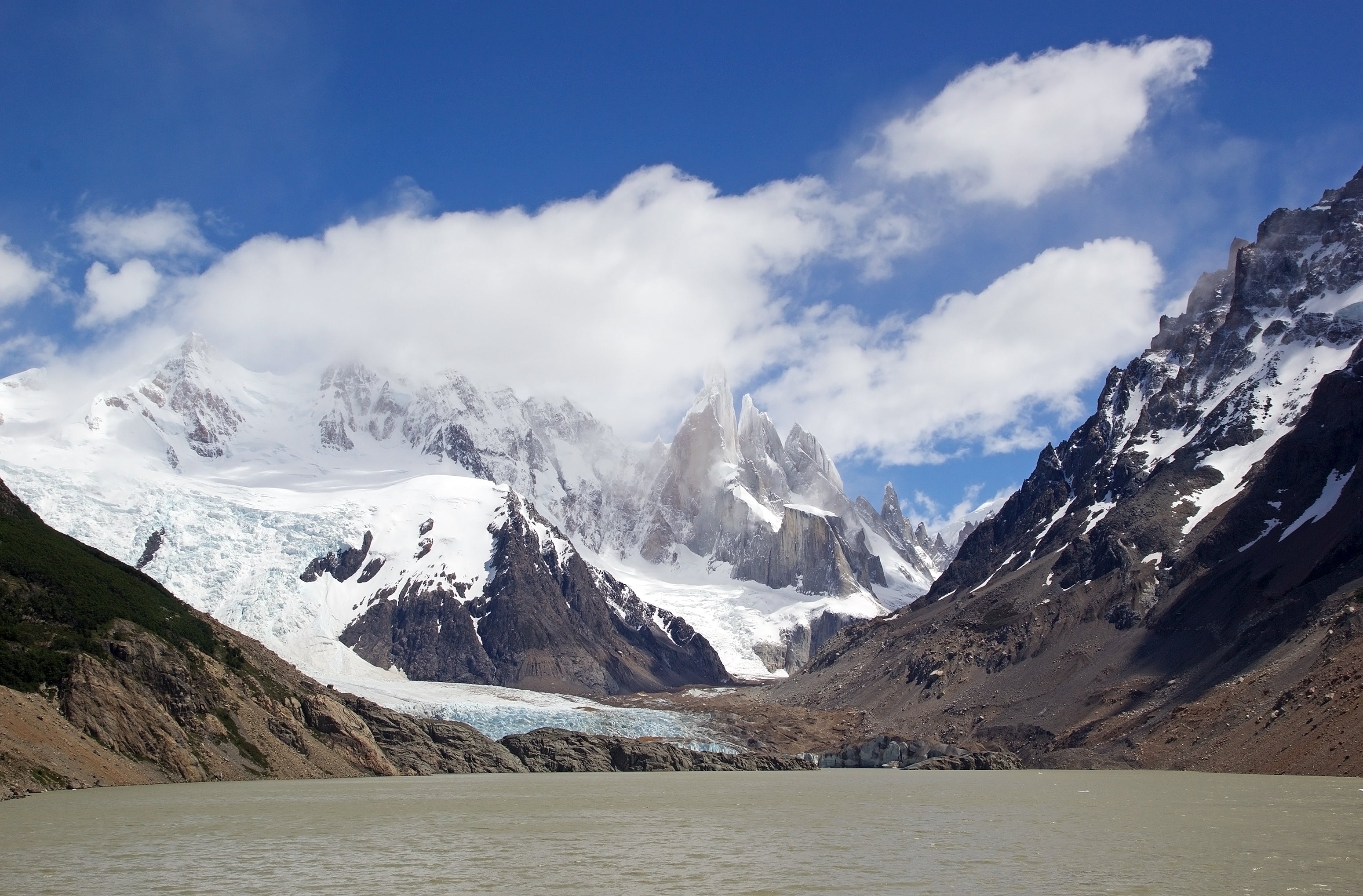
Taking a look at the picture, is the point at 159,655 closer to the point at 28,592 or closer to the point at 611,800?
the point at 28,592

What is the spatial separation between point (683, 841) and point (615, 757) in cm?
8968

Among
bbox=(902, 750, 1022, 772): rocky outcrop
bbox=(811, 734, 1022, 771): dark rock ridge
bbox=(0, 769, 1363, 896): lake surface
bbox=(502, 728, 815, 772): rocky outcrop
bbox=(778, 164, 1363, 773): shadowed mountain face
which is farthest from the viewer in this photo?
bbox=(811, 734, 1022, 771): dark rock ridge

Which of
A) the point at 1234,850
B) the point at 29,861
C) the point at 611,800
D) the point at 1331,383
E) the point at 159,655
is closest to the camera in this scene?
the point at 29,861

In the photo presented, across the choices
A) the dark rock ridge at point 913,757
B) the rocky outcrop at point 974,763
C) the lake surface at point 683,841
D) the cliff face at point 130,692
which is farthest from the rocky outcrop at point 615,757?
the lake surface at point 683,841

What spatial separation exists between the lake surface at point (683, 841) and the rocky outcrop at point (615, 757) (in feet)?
163

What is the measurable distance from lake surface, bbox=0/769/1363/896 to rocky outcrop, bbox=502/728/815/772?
49601mm

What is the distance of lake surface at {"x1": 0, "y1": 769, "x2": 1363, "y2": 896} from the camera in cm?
3547

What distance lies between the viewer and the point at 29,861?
3834cm

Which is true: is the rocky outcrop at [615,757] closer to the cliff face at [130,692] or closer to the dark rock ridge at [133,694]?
the dark rock ridge at [133,694]

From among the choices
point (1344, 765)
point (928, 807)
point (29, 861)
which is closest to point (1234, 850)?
point (928, 807)

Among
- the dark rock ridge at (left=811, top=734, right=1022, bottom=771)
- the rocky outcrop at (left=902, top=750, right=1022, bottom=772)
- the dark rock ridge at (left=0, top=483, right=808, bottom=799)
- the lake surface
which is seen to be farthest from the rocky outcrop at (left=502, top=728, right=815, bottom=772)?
the lake surface

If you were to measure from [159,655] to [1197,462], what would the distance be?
529 ft

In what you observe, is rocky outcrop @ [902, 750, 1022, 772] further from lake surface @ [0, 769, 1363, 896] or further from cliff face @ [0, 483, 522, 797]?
cliff face @ [0, 483, 522, 797]

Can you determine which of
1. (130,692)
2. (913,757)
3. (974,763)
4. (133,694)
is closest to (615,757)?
(913,757)
